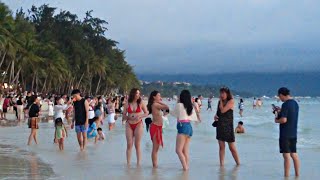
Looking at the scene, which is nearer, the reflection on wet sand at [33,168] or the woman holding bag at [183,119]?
the reflection on wet sand at [33,168]

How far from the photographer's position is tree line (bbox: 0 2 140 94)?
6092cm

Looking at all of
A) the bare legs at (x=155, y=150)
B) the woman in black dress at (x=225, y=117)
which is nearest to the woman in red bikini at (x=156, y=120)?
the bare legs at (x=155, y=150)

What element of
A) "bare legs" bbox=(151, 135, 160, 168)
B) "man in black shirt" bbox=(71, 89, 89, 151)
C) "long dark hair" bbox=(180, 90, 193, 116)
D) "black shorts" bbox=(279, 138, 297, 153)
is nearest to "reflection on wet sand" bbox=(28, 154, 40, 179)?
"man in black shirt" bbox=(71, 89, 89, 151)

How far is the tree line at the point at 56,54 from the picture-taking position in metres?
60.9

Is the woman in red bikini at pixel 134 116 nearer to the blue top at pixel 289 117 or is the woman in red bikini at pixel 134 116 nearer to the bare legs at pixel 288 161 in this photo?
the blue top at pixel 289 117

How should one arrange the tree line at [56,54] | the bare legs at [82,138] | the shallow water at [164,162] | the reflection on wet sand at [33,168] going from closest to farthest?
the reflection on wet sand at [33,168], the shallow water at [164,162], the bare legs at [82,138], the tree line at [56,54]

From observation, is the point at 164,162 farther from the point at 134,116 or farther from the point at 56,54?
the point at 56,54

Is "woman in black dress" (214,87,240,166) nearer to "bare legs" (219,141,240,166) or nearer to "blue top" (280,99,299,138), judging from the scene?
"bare legs" (219,141,240,166)

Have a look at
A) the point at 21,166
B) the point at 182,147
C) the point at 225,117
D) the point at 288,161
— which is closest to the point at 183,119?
the point at 182,147

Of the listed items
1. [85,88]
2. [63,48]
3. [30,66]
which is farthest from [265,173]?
[85,88]

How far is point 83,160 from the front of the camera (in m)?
12.0

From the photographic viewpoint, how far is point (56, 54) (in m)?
71.5

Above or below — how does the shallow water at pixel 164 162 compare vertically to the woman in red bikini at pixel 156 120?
below

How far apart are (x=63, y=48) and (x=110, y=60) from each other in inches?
636
